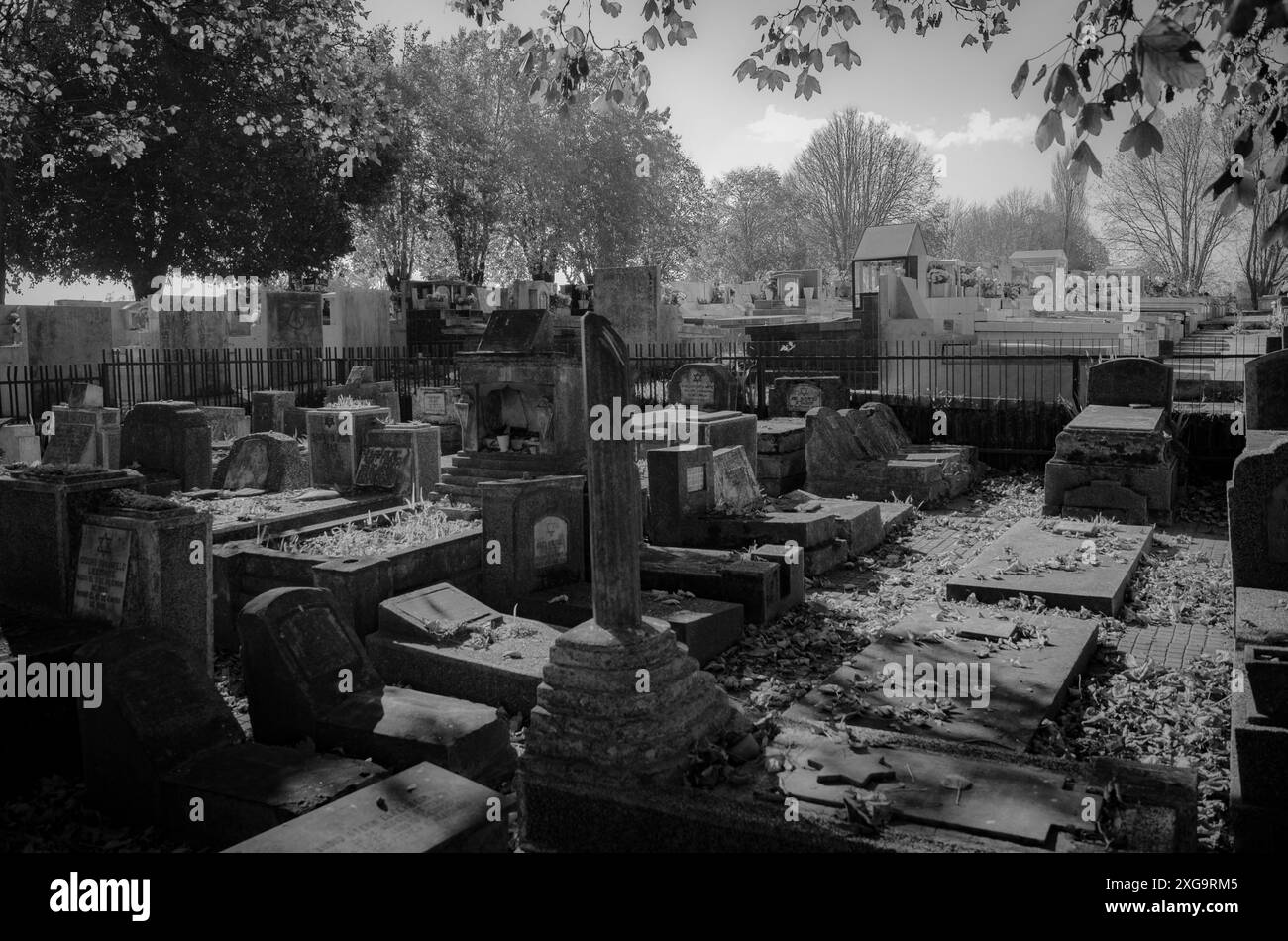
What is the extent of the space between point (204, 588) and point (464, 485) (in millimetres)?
4307

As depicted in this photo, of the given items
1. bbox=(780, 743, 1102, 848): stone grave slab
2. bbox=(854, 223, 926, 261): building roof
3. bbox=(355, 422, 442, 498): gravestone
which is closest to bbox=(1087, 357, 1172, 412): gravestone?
bbox=(355, 422, 442, 498): gravestone

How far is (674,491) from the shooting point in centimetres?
934

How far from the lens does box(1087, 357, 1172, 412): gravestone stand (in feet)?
40.8

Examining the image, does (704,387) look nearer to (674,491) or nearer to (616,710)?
(674,491)

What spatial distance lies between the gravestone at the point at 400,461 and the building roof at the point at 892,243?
19859mm

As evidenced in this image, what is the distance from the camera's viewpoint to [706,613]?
6891mm

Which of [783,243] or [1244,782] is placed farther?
[783,243]

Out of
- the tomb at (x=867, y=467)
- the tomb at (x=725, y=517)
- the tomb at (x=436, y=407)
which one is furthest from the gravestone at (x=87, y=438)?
the tomb at (x=867, y=467)

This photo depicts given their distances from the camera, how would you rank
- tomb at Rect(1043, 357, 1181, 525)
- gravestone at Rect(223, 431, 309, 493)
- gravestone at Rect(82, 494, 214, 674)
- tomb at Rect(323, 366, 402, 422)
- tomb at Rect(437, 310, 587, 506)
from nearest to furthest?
gravestone at Rect(82, 494, 214, 674)
tomb at Rect(437, 310, 587, 506)
gravestone at Rect(223, 431, 309, 493)
tomb at Rect(1043, 357, 1181, 525)
tomb at Rect(323, 366, 402, 422)

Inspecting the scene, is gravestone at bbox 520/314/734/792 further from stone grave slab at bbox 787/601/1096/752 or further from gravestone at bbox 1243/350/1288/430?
gravestone at bbox 1243/350/1288/430

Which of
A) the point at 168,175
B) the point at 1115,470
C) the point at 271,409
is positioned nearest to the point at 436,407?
the point at 271,409

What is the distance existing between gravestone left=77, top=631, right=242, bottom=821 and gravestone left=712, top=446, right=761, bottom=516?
5546 millimetres

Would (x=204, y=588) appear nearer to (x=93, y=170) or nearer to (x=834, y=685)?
(x=834, y=685)

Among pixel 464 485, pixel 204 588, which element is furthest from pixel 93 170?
pixel 204 588
